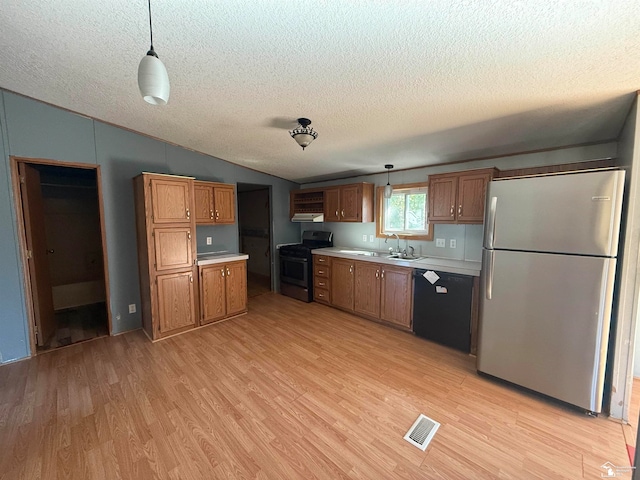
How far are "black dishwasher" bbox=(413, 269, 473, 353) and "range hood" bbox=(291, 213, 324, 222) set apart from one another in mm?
2084

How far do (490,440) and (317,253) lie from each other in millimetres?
3094

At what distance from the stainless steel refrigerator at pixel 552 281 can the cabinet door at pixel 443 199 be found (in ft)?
2.71

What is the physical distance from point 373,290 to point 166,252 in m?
2.75

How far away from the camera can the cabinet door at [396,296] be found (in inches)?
129

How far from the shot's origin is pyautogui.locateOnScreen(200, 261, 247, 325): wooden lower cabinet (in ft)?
11.6

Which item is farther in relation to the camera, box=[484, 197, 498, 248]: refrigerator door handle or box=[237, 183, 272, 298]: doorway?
box=[237, 183, 272, 298]: doorway

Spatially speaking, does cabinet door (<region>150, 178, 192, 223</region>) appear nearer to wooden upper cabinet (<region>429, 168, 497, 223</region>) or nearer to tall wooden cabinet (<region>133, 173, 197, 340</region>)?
tall wooden cabinet (<region>133, 173, 197, 340</region>)

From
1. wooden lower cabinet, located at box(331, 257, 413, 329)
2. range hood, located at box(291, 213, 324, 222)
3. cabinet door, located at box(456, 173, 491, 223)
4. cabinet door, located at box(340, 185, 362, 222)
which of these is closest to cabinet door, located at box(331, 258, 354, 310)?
wooden lower cabinet, located at box(331, 257, 413, 329)

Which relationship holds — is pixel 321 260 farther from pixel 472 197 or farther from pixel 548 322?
pixel 548 322

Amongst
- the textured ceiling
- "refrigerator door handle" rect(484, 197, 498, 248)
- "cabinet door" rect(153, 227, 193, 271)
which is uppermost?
the textured ceiling

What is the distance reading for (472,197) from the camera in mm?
2928

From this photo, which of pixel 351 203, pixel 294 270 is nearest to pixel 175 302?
pixel 294 270

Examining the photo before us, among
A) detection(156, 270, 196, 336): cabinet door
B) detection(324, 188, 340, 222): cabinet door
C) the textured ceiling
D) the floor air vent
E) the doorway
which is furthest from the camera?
the doorway

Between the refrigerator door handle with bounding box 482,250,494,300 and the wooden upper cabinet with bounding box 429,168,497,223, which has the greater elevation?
the wooden upper cabinet with bounding box 429,168,497,223
